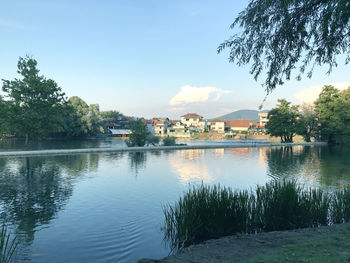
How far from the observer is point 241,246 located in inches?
270

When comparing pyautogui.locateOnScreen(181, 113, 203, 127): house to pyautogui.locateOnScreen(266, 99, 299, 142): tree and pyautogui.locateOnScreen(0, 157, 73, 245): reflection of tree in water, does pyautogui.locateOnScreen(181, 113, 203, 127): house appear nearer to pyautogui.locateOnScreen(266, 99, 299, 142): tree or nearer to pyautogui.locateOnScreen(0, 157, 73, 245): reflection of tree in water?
pyautogui.locateOnScreen(266, 99, 299, 142): tree

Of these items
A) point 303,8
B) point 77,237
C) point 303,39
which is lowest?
point 77,237

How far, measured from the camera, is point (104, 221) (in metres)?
9.73

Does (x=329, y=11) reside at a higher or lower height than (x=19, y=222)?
higher

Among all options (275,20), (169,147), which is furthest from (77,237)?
(169,147)

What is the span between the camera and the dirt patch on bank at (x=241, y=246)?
6.16 m

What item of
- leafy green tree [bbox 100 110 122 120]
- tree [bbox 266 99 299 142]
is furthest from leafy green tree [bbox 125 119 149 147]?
leafy green tree [bbox 100 110 122 120]

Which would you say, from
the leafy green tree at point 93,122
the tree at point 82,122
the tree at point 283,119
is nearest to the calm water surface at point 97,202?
the tree at point 283,119

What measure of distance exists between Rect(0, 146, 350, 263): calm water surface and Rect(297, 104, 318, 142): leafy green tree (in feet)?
129

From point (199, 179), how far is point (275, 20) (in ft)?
37.5

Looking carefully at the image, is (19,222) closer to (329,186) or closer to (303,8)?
(303,8)

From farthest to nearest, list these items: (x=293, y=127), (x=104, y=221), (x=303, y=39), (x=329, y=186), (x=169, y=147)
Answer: (x=293, y=127)
(x=169, y=147)
(x=329, y=186)
(x=104, y=221)
(x=303, y=39)

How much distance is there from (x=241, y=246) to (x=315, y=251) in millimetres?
1748

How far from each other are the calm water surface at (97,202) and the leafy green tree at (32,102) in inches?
436
